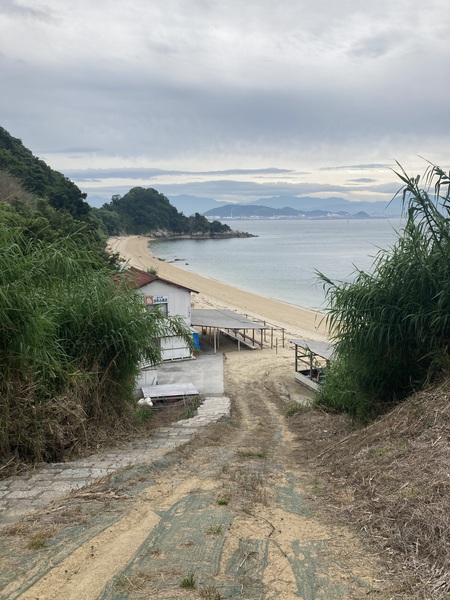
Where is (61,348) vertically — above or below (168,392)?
above

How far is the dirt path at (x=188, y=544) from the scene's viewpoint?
3.10 m

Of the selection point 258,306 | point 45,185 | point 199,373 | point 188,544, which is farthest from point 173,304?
point 45,185

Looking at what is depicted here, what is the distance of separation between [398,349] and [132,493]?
15.1 ft

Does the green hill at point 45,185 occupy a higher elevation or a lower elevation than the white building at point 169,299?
higher

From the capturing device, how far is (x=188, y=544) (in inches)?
145

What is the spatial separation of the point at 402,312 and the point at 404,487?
3.91 meters

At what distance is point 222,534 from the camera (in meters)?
3.81

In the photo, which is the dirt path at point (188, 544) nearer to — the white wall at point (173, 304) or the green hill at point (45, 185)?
the white wall at point (173, 304)

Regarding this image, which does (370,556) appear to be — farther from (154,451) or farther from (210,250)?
(210,250)

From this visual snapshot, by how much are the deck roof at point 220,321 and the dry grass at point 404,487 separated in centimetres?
1630

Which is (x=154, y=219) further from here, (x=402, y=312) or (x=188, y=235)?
(x=402, y=312)

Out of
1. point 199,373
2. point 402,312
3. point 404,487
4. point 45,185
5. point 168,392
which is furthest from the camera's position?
point 45,185

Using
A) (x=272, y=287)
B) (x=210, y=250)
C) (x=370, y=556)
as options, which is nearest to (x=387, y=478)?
(x=370, y=556)

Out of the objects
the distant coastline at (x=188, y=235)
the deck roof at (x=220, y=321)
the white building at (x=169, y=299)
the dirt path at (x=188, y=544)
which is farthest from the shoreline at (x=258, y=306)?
the distant coastline at (x=188, y=235)
